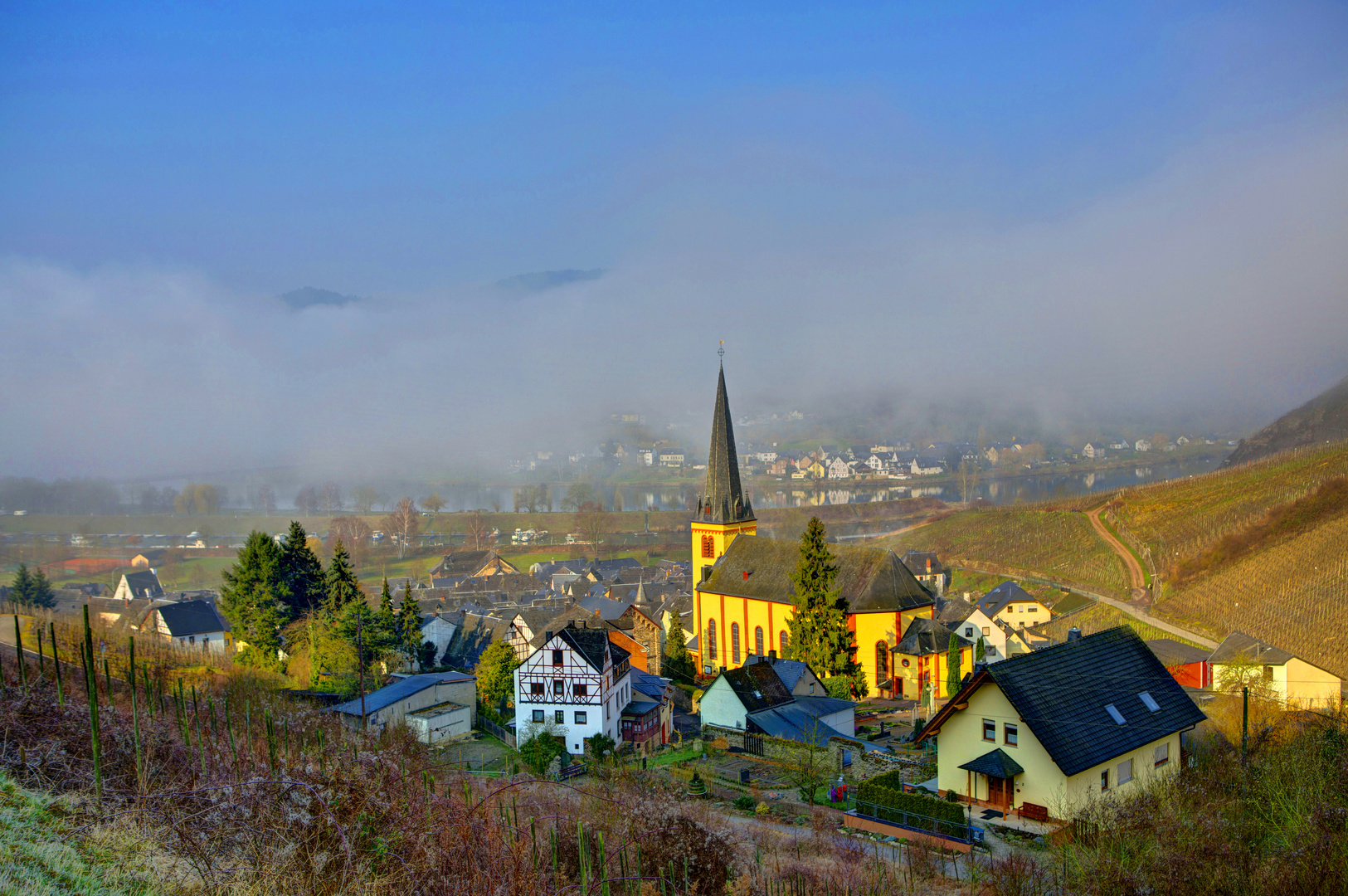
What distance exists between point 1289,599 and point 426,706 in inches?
1848

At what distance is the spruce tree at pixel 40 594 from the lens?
190 feet

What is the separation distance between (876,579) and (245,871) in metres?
38.6

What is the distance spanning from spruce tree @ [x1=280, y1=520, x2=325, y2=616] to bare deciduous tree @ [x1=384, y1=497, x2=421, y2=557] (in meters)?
73.1

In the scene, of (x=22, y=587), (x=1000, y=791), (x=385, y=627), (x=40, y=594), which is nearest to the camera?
(x=1000, y=791)

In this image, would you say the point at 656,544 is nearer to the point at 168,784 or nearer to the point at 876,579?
the point at 876,579

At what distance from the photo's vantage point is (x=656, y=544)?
372 ft

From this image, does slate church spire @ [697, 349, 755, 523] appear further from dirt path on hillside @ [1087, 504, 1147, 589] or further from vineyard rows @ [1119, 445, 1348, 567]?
vineyard rows @ [1119, 445, 1348, 567]

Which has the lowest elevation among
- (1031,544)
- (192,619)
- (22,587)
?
(1031,544)

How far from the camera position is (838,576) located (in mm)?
44812

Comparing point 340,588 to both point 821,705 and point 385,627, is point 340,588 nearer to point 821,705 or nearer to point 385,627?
point 385,627

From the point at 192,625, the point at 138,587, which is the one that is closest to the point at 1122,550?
the point at 192,625

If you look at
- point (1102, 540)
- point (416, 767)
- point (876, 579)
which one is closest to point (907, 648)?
point (876, 579)

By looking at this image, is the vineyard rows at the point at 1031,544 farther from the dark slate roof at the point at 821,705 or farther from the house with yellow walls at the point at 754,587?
the dark slate roof at the point at 821,705

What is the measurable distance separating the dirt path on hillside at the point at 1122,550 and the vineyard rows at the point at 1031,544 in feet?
1.74
